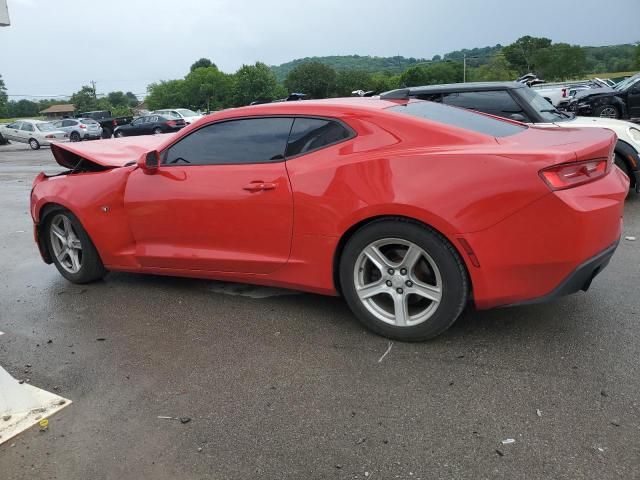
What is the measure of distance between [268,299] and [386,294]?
1207 millimetres

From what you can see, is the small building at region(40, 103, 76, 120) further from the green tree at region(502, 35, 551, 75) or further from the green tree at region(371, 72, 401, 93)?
the green tree at region(502, 35, 551, 75)

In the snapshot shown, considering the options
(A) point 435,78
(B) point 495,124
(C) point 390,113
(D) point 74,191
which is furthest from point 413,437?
(A) point 435,78

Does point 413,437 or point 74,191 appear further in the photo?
point 74,191

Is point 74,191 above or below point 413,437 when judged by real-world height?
Result: above

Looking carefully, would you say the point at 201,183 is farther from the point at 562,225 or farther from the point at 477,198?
the point at 562,225

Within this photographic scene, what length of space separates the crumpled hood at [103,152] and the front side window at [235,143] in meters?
0.48

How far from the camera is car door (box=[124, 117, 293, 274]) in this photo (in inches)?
146

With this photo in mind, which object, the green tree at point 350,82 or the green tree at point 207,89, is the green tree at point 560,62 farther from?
the green tree at point 207,89

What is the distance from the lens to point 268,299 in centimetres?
434

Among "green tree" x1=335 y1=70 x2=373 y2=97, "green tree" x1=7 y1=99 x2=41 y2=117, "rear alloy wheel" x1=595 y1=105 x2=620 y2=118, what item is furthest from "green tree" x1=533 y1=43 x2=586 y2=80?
"green tree" x1=7 y1=99 x2=41 y2=117

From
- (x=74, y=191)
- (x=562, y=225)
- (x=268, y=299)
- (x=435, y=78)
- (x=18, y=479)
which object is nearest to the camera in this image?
(x=18, y=479)

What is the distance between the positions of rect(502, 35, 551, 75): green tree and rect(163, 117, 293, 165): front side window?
9502 centimetres

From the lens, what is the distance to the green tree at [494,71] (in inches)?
3127

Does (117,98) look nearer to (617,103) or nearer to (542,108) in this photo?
(617,103)
